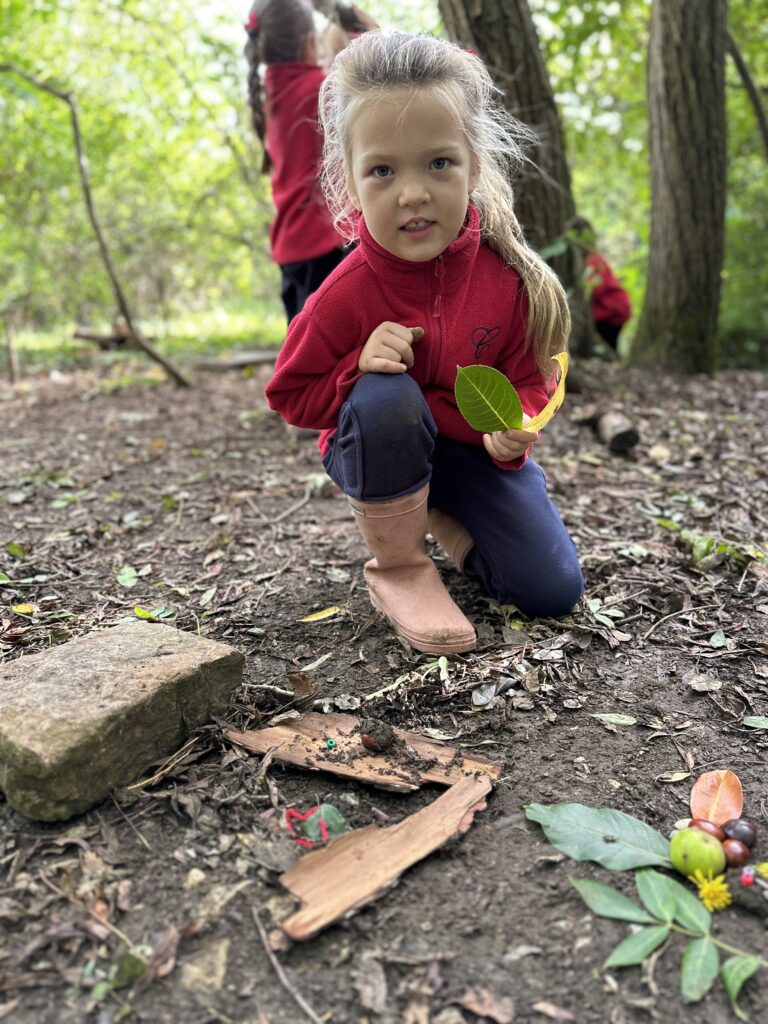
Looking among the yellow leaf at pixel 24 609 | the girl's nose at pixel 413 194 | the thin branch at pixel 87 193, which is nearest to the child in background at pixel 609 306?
the thin branch at pixel 87 193

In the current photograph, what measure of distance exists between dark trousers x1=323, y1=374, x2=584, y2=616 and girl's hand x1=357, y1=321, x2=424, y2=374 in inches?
0.9

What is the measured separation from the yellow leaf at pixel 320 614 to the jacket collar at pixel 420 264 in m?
0.84

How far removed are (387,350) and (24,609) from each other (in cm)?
115

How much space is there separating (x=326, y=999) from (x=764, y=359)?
19.9 feet

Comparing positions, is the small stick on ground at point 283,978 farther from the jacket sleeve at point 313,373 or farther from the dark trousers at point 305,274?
the dark trousers at point 305,274

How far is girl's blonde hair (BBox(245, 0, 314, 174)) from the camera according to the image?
3.23 m

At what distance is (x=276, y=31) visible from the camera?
326cm

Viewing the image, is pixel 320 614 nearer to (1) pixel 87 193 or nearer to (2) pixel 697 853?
(2) pixel 697 853

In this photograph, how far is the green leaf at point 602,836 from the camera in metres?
1.29

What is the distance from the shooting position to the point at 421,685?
1766 millimetres

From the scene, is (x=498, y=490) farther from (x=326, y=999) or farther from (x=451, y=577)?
(x=326, y=999)

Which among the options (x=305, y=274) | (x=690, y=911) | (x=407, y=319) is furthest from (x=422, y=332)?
(x=305, y=274)

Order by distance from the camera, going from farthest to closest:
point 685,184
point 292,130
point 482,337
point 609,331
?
1. point 609,331
2. point 685,184
3. point 292,130
4. point 482,337

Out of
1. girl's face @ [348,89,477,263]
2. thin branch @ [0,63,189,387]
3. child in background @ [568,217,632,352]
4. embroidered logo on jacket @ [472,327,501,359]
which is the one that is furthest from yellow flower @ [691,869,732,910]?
thin branch @ [0,63,189,387]
